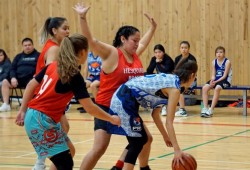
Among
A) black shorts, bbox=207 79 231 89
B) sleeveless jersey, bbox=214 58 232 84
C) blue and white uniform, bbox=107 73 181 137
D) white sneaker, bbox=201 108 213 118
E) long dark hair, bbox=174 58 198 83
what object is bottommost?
white sneaker, bbox=201 108 213 118

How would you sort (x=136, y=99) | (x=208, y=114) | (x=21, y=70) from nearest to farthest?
(x=136, y=99), (x=208, y=114), (x=21, y=70)

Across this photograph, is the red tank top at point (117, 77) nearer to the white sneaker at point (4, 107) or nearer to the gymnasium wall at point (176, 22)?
the white sneaker at point (4, 107)

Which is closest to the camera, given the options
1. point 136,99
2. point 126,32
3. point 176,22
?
point 136,99

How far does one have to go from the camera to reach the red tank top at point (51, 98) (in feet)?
15.6

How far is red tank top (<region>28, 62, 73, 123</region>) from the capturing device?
4766 millimetres

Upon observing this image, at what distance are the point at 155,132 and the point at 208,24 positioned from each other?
213 inches

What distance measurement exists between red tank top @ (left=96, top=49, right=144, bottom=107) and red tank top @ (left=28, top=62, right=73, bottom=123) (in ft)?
3.61

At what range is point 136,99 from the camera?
5473 mm

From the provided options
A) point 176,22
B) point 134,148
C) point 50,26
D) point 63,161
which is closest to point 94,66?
point 176,22

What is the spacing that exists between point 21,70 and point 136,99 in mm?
9215

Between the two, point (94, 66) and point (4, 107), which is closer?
point (94, 66)

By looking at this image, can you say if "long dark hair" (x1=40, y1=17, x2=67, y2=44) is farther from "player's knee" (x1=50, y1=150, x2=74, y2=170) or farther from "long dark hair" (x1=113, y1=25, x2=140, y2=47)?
"player's knee" (x1=50, y1=150, x2=74, y2=170)

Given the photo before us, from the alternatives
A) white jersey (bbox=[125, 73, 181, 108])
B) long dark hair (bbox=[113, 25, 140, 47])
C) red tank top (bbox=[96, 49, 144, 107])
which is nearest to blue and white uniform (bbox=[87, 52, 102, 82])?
long dark hair (bbox=[113, 25, 140, 47])

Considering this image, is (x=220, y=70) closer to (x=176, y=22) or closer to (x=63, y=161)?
(x=176, y=22)
